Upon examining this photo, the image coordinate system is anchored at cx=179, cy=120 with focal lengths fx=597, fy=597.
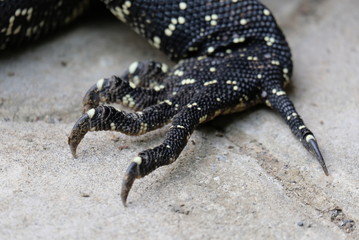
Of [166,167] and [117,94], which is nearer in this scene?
Answer: [166,167]

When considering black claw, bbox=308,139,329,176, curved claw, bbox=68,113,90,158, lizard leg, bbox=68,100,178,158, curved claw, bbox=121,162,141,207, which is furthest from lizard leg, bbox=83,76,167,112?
black claw, bbox=308,139,329,176

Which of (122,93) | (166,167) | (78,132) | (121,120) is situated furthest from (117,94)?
(166,167)

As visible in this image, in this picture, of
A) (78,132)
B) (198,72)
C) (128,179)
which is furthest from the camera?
(198,72)

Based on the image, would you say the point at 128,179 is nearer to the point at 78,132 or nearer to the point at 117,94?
the point at 78,132

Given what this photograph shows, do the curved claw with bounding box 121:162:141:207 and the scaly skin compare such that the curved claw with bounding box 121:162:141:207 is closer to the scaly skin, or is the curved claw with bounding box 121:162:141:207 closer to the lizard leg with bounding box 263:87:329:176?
the scaly skin

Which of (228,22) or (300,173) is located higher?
(228,22)

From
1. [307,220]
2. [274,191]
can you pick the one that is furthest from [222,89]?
[307,220]

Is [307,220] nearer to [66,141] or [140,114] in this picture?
[140,114]
